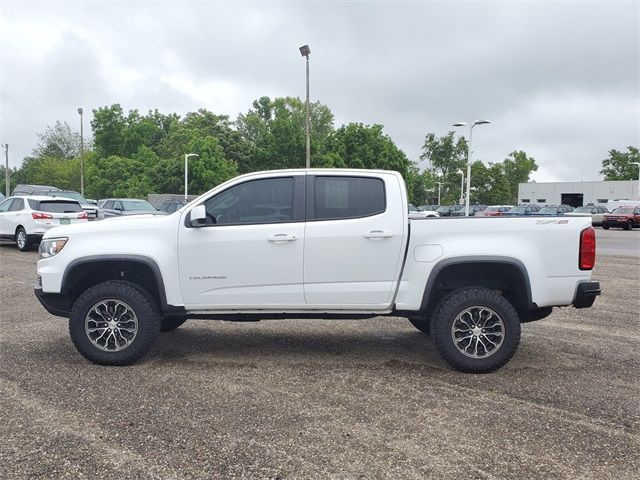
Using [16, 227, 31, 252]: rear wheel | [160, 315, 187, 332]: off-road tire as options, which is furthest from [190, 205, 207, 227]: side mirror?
[16, 227, 31, 252]: rear wheel

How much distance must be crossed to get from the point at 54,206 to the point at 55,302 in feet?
35.6

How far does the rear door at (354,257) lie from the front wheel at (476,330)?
1.86ft

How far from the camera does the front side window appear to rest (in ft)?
17.0

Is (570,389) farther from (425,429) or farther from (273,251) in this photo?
(273,251)

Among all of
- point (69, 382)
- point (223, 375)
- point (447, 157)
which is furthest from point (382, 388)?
point (447, 157)

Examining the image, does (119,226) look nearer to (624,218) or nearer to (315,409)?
(315,409)

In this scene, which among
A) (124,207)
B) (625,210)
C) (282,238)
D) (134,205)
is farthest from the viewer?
(625,210)

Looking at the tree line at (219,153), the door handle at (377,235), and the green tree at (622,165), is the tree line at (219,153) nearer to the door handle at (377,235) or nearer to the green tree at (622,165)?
the green tree at (622,165)

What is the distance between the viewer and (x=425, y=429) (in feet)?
12.5

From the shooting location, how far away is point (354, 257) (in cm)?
504

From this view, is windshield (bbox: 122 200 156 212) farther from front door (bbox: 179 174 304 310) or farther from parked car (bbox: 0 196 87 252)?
front door (bbox: 179 174 304 310)

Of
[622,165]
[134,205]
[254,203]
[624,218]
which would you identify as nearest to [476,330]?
[254,203]

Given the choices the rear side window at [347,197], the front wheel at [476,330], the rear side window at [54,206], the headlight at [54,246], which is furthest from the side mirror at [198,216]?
the rear side window at [54,206]

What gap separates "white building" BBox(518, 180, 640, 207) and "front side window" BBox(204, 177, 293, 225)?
2836 inches
